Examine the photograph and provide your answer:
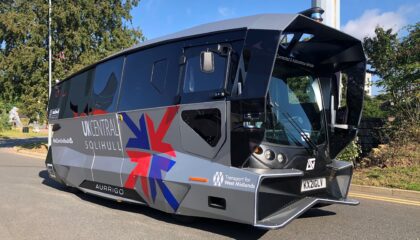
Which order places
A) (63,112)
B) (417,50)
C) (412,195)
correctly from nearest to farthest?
(412,195)
(63,112)
(417,50)

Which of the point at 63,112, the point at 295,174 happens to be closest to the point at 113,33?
the point at 63,112

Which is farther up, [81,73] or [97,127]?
[81,73]

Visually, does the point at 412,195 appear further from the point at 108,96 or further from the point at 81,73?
the point at 81,73

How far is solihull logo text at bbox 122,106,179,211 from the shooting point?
6.26 meters

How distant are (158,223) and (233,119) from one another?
2.28m

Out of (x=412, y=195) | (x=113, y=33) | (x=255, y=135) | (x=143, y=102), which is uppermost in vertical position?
(x=113, y=33)

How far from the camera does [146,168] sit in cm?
667

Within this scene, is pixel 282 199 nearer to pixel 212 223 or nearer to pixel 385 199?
pixel 212 223

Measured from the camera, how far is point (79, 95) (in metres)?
9.01

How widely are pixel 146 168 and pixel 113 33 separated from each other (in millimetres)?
20557

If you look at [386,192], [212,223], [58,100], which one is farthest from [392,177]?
→ [58,100]

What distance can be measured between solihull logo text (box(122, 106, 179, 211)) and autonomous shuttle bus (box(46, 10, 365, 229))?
16 millimetres

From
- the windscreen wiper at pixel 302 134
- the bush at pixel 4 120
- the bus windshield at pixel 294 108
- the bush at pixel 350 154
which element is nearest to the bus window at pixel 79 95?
the bus windshield at pixel 294 108

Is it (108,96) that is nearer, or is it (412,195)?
(108,96)
